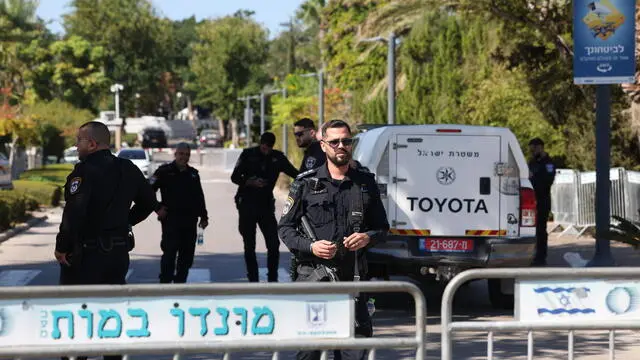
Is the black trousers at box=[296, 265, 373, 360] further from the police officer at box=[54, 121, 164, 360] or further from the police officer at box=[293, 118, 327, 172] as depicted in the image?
the police officer at box=[293, 118, 327, 172]

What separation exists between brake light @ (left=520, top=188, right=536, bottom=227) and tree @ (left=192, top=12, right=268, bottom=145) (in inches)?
3875

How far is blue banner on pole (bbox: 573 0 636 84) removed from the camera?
55.6ft

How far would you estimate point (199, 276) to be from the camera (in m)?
17.2

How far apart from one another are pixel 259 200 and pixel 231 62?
99.9 metres

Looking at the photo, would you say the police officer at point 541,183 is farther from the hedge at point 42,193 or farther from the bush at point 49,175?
the bush at point 49,175

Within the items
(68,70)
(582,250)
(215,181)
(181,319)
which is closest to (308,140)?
(181,319)

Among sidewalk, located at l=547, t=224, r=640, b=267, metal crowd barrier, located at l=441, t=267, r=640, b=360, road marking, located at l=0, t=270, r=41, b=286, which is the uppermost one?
metal crowd barrier, located at l=441, t=267, r=640, b=360

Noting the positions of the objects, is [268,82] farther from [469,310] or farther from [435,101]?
[469,310]

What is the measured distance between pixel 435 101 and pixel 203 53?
7800 centimetres

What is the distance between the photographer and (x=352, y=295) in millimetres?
6703

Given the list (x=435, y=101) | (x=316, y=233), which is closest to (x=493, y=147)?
(x=316, y=233)

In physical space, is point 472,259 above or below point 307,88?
below

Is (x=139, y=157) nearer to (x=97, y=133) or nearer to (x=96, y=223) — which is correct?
(x=97, y=133)

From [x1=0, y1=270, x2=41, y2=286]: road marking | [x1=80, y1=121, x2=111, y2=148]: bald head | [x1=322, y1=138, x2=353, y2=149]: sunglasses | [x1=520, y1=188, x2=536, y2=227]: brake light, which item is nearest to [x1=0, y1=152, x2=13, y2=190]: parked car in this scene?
[x1=0, y1=270, x2=41, y2=286]: road marking
